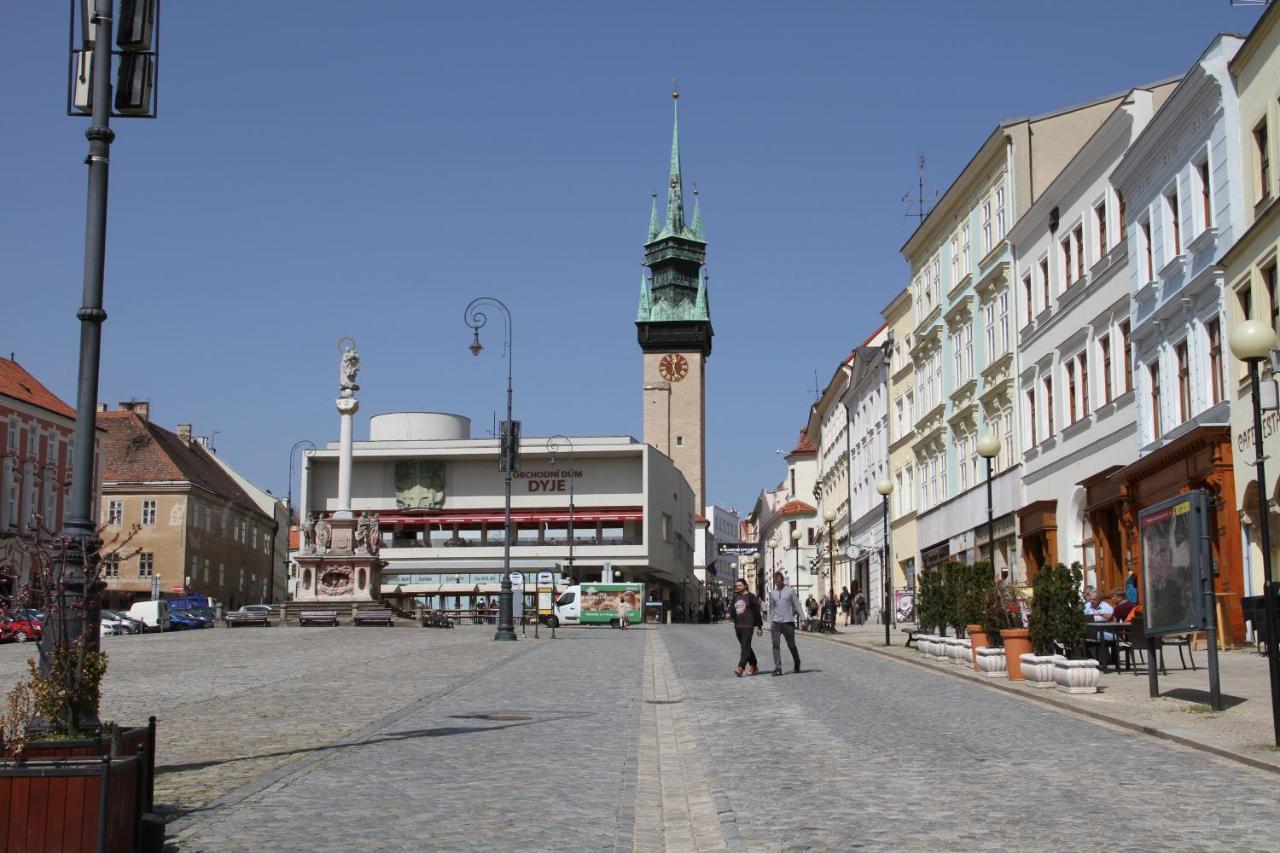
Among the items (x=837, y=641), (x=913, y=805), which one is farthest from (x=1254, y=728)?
(x=837, y=641)

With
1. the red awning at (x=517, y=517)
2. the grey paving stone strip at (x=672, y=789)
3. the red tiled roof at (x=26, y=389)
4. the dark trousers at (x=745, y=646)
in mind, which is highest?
the red tiled roof at (x=26, y=389)

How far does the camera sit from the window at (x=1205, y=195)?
2791 centimetres

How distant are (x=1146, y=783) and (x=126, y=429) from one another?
92.7 meters

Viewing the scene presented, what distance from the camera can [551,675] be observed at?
2514 cm

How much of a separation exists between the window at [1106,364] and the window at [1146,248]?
3.10 metres

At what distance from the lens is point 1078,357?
3681cm

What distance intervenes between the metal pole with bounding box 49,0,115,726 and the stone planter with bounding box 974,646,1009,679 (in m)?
15.5

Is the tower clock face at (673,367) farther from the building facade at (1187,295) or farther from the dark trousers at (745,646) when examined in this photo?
the dark trousers at (745,646)

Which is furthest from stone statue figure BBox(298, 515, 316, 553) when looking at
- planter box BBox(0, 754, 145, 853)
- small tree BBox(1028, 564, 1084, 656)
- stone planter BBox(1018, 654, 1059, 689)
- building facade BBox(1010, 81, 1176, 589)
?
planter box BBox(0, 754, 145, 853)

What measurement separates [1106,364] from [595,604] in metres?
40.5

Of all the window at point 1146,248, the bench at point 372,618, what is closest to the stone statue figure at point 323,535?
the bench at point 372,618

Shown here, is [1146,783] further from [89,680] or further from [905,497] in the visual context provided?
[905,497]

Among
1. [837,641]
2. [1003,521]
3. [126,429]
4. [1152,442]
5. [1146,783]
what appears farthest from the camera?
[126,429]

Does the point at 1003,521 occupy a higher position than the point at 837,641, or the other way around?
the point at 1003,521
